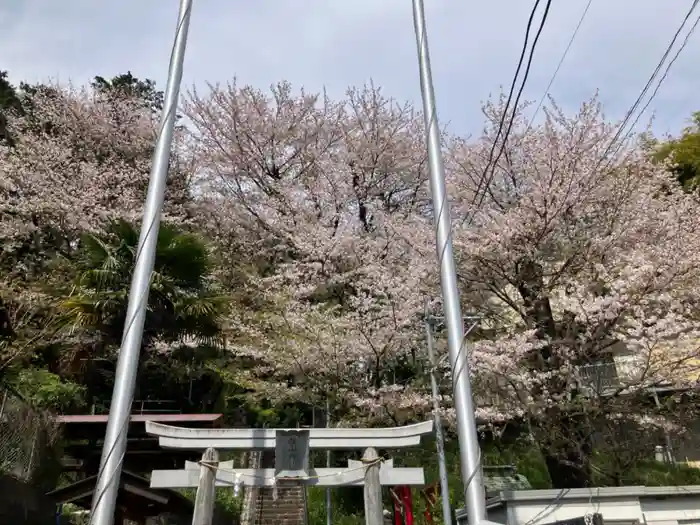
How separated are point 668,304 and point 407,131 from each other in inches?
445

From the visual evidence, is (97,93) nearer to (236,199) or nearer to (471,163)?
(236,199)

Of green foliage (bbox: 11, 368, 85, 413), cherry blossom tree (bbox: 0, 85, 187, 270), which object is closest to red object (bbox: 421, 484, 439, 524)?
green foliage (bbox: 11, 368, 85, 413)

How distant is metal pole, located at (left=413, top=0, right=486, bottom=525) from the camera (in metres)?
3.62

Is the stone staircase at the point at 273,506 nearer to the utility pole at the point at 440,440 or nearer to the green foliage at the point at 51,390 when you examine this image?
the utility pole at the point at 440,440

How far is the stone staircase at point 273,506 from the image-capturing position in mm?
12523

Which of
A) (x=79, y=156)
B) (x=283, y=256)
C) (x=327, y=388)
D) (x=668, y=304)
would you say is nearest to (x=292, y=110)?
(x=283, y=256)

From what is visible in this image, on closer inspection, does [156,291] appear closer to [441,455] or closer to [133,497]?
[133,497]

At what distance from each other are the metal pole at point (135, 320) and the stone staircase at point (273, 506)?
9419 mm

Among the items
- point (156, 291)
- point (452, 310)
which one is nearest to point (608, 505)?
point (452, 310)

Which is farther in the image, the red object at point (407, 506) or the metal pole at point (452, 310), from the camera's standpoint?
the red object at point (407, 506)

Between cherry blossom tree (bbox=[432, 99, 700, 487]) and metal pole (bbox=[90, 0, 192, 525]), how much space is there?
25.3 feet

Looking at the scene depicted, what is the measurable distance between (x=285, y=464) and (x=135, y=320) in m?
2.75

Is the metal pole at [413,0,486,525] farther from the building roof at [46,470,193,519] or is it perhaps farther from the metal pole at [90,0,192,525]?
the building roof at [46,470,193,519]

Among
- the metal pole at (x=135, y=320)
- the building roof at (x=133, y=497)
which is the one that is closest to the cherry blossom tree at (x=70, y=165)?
the building roof at (x=133, y=497)
